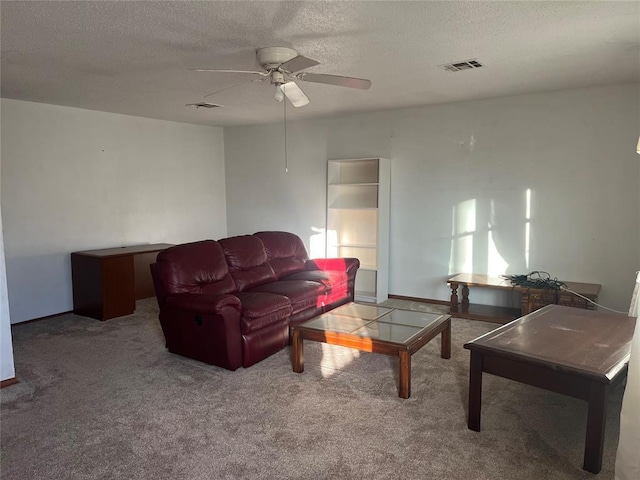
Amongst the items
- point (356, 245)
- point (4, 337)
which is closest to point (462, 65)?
point (356, 245)

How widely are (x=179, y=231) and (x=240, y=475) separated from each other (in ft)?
15.6

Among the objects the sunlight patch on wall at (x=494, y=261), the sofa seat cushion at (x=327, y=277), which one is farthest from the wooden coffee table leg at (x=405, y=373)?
the sunlight patch on wall at (x=494, y=261)

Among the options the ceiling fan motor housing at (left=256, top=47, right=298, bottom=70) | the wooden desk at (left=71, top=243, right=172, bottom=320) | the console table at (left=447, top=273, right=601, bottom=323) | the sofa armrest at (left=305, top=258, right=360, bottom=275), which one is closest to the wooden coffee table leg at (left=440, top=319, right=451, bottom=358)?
the console table at (left=447, top=273, right=601, bottom=323)

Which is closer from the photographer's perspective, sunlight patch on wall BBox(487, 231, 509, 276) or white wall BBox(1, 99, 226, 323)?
white wall BBox(1, 99, 226, 323)

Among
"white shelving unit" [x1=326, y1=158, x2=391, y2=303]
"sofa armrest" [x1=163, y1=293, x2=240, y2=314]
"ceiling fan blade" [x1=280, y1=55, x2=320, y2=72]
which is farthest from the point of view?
"white shelving unit" [x1=326, y1=158, x2=391, y2=303]

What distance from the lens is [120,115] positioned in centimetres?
564

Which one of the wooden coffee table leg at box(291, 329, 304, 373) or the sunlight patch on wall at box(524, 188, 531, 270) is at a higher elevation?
the sunlight patch on wall at box(524, 188, 531, 270)

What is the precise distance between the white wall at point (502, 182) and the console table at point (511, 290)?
0.21 metres

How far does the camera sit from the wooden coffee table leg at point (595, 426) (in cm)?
212

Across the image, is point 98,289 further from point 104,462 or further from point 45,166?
point 104,462

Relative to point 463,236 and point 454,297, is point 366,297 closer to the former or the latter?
point 454,297

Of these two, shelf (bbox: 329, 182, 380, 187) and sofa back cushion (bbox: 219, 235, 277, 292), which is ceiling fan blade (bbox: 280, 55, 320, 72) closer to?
sofa back cushion (bbox: 219, 235, 277, 292)

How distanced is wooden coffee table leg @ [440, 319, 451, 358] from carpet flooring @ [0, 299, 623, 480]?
0.06 meters

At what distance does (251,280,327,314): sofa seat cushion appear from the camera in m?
4.03
